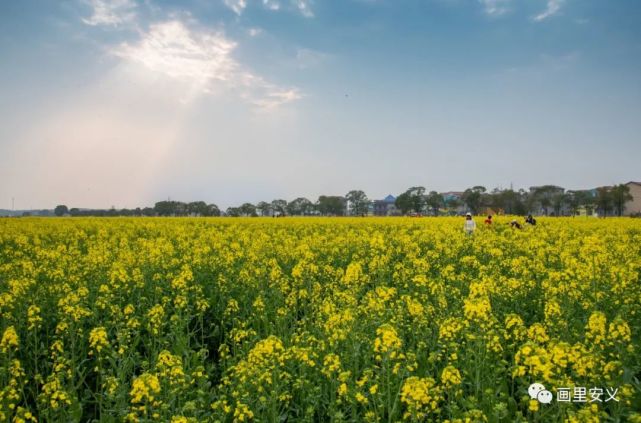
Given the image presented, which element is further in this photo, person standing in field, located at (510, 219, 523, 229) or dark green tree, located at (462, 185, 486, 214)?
dark green tree, located at (462, 185, 486, 214)

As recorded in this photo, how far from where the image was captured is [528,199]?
113 metres

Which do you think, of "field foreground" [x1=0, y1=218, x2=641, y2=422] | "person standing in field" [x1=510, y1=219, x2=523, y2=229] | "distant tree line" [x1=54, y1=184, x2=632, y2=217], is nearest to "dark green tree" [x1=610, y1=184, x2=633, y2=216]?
"distant tree line" [x1=54, y1=184, x2=632, y2=217]

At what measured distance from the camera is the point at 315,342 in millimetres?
6793

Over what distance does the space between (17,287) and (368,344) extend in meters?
6.30

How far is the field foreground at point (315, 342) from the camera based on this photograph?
464 cm

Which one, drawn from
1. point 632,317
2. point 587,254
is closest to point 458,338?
point 632,317

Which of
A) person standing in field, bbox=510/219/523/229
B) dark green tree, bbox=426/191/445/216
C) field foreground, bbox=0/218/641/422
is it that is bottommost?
field foreground, bbox=0/218/641/422

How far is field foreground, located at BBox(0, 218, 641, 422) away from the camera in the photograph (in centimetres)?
464

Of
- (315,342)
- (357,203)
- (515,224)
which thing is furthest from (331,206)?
(315,342)
